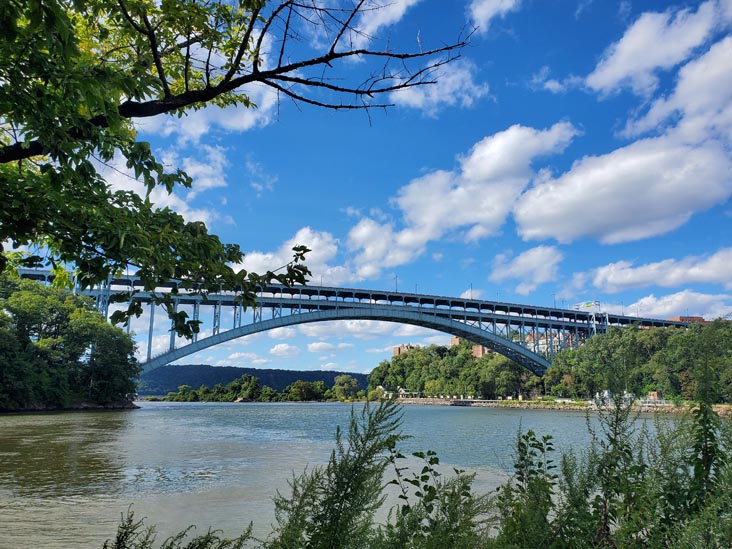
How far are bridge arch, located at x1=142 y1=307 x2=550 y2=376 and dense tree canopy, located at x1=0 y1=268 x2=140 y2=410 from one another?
433 centimetres

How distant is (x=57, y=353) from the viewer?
147 feet

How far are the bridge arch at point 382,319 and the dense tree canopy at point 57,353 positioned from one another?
433cm

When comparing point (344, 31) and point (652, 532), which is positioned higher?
point (344, 31)

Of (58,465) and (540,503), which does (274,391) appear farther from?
(540,503)

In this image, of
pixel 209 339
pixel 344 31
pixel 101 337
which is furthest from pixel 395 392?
pixel 101 337

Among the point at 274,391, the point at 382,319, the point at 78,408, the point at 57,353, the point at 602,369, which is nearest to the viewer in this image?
the point at 602,369

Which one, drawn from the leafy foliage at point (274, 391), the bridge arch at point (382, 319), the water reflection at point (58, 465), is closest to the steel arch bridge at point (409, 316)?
the bridge arch at point (382, 319)

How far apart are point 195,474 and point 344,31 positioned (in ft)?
43.0

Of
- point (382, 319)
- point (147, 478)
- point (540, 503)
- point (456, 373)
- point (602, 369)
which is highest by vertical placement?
point (382, 319)

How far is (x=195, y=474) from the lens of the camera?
1329 centimetres

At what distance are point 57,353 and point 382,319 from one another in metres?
33.1

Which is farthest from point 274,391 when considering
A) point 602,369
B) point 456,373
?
point 602,369

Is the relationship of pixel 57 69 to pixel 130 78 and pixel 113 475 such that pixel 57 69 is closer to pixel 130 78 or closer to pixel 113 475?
pixel 130 78

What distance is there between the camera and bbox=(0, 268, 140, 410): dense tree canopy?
40094 mm
